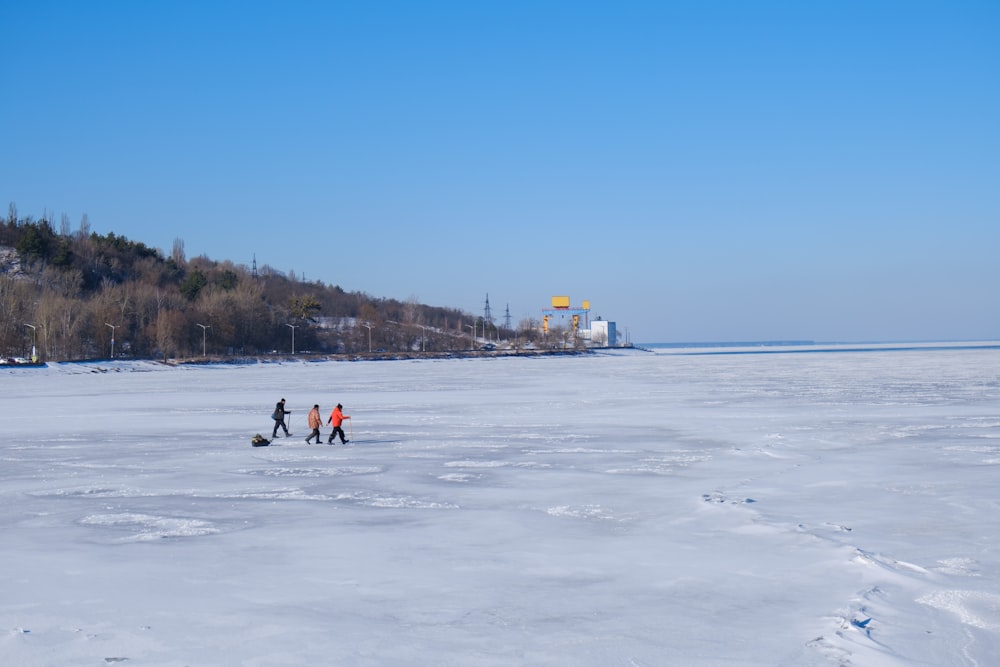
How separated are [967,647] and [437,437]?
1449 centimetres

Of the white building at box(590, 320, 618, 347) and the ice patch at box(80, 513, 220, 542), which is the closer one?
the ice patch at box(80, 513, 220, 542)

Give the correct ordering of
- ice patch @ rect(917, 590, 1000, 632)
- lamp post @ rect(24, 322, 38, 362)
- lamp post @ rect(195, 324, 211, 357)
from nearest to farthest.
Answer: ice patch @ rect(917, 590, 1000, 632) < lamp post @ rect(24, 322, 38, 362) < lamp post @ rect(195, 324, 211, 357)

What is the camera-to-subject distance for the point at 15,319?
279 feet

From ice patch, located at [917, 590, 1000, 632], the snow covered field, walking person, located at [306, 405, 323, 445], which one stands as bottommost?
ice patch, located at [917, 590, 1000, 632]

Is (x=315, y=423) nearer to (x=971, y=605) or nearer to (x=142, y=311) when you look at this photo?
(x=971, y=605)

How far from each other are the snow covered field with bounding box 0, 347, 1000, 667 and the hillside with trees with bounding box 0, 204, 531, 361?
73.5 m

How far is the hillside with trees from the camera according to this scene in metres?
86.8

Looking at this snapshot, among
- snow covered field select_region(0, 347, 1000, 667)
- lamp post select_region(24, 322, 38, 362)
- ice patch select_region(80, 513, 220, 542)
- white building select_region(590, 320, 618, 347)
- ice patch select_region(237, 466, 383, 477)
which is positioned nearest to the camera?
snow covered field select_region(0, 347, 1000, 667)

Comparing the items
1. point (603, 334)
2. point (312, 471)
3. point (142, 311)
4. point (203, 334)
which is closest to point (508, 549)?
point (312, 471)

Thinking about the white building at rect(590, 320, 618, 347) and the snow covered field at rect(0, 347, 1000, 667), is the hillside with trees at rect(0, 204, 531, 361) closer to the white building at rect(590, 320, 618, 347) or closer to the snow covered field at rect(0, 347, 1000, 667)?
the white building at rect(590, 320, 618, 347)

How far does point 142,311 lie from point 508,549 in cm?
9906

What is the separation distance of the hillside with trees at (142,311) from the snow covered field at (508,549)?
73507 millimetres

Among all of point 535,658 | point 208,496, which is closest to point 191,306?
point 208,496

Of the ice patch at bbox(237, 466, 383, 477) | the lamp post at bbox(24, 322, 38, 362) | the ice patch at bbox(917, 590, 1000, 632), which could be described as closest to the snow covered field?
the ice patch at bbox(917, 590, 1000, 632)
